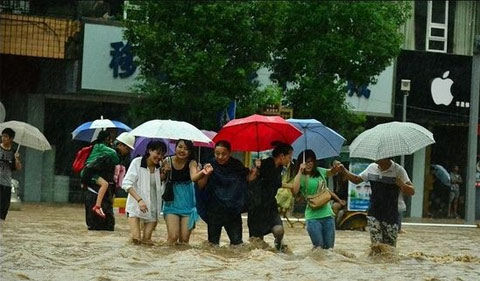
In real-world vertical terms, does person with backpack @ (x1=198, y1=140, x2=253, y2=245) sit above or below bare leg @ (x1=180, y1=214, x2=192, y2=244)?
above

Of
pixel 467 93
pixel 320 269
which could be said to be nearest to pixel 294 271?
pixel 320 269

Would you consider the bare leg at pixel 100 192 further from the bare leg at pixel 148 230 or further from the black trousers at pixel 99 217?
the bare leg at pixel 148 230

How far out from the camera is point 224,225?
15930 mm

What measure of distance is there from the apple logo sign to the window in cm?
127

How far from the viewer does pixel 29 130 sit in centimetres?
2052

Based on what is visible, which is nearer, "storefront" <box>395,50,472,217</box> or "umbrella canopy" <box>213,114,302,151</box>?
"umbrella canopy" <box>213,114,302,151</box>

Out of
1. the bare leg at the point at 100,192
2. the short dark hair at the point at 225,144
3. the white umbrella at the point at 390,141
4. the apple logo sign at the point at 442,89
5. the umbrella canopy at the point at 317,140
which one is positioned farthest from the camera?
the apple logo sign at the point at 442,89

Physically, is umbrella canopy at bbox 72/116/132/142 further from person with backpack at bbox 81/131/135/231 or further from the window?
the window

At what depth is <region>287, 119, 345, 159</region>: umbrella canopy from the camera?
677 inches

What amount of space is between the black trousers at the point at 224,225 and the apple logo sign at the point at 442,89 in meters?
Answer: 21.4

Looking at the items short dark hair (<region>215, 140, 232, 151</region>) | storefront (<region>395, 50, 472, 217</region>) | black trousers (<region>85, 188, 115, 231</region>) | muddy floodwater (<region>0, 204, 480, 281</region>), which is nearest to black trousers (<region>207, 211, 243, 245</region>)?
muddy floodwater (<region>0, 204, 480, 281</region>)

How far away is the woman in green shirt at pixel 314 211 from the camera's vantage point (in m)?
15.6

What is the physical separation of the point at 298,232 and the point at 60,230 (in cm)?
537

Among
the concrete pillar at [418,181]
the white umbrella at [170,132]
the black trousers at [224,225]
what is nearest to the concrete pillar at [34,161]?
the concrete pillar at [418,181]
